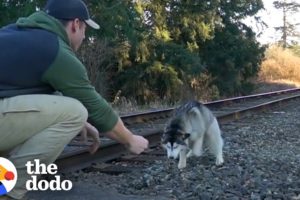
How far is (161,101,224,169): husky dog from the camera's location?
644cm

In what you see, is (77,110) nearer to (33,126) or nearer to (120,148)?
(33,126)

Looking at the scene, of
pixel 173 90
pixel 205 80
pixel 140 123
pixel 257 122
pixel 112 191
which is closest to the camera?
pixel 112 191

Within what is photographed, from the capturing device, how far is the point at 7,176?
3.44m

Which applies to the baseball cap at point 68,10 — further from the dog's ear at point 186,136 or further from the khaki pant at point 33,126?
the dog's ear at point 186,136

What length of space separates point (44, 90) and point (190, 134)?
3.36 meters

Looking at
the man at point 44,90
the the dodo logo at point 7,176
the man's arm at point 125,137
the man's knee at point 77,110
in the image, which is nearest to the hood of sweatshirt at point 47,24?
the man at point 44,90

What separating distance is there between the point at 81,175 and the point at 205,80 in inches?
801

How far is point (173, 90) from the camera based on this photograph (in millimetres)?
23141

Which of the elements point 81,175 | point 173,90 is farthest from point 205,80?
point 81,175

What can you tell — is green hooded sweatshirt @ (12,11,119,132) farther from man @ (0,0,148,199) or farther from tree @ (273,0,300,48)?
tree @ (273,0,300,48)

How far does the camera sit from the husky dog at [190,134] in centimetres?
644

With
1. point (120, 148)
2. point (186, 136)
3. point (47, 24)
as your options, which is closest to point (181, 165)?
point (186, 136)

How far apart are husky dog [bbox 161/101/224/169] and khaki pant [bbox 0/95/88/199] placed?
2967 mm

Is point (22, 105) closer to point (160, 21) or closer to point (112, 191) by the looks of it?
point (112, 191)
